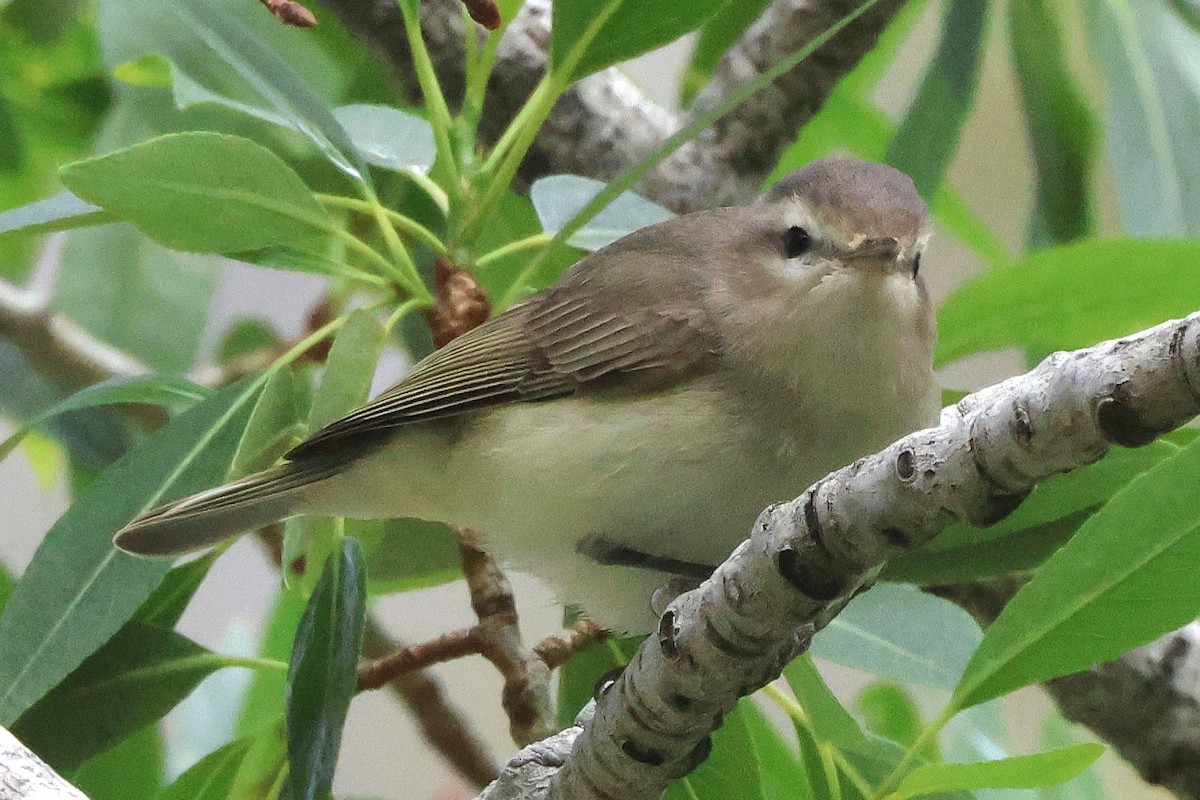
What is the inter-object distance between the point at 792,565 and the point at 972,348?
815 millimetres

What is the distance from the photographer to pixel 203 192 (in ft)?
3.88

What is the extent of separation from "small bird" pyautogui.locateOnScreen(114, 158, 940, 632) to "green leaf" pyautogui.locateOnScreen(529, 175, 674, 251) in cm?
6

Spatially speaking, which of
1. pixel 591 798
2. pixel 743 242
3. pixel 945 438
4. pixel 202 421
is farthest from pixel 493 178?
pixel 945 438

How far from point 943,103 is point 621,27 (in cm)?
67

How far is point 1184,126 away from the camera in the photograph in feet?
6.13

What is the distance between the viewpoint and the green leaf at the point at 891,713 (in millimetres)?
1993

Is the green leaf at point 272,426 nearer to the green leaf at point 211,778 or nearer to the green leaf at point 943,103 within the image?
the green leaf at point 211,778

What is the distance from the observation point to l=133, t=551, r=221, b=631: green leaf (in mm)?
1436

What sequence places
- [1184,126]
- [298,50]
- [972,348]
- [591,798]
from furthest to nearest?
[298,50], [1184,126], [972,348], [591,798]

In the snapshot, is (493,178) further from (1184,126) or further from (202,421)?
(1184,126)

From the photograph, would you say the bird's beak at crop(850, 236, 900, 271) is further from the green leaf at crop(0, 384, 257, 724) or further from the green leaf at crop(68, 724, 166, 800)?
the green leaf at crop(68, 724, 166, 800)

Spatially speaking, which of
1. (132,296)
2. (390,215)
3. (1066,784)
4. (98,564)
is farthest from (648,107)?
(1066,784)

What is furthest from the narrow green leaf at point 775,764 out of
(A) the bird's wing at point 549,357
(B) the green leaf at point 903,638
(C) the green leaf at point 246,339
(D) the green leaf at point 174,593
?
(C) the green leaf at point 246,339

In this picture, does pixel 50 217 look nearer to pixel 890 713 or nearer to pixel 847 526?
pixel 847 526
